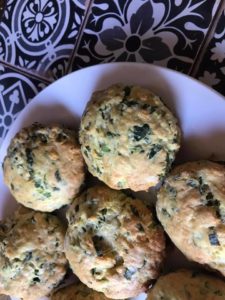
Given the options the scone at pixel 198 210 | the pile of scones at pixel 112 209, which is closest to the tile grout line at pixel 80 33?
the pile of scones at pixel 112 209

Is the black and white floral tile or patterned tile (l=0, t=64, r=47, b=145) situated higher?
the black and white floral tile

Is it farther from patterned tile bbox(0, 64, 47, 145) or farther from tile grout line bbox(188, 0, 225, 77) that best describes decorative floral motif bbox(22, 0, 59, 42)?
tile grout line bbox(188, 0, 225, 77)

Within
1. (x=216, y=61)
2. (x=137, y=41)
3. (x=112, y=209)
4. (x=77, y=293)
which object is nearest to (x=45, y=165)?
(x=112, y=209)

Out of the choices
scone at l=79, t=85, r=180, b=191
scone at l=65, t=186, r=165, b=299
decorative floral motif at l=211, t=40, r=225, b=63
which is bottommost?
scone at l=65, t=186, r=165, b=299

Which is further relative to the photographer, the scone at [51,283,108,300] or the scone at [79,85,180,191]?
the scone at [51,283,108,300]

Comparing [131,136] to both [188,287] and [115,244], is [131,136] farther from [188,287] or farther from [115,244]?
[188,287]

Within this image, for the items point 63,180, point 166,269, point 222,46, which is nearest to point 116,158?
point 63,180

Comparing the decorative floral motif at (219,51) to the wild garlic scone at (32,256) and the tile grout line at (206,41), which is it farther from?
the wild garlic scone at (32,256)

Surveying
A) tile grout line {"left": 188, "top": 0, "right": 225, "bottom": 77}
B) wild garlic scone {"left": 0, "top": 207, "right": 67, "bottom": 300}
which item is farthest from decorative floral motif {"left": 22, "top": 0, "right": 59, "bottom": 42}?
wild garlic scone {"left": 0, "top": 207, "right": 67, "bottom": 300}
